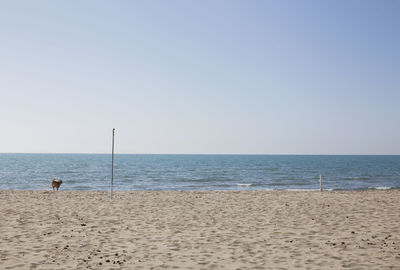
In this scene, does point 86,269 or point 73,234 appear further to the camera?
point 73,234

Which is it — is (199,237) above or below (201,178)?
above

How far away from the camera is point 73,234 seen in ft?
32.8

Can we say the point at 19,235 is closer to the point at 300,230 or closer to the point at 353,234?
the point at 300,230

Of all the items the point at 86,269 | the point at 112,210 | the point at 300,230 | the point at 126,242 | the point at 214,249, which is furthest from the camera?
the point at 112,210

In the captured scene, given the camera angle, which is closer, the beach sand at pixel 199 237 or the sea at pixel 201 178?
the beach sand at pixel 199 237

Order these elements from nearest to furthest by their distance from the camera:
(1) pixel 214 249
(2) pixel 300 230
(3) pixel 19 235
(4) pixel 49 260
A: (4) pixel 49 260, (1) pixel 214 249, (3) pixel 19 235, (2) pixel 300 230

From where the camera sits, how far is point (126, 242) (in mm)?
9062

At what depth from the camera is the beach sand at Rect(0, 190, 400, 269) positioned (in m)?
7.36

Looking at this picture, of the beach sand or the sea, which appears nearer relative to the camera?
the beach sand

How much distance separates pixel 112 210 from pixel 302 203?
33.2 feet

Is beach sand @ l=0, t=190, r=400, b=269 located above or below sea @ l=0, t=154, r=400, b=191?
above

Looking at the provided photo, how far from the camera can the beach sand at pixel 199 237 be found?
736 centimetres

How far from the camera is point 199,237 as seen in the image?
9680 millimetres

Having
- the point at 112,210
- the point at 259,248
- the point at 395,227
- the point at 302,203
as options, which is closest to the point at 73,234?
the point at 112,210
